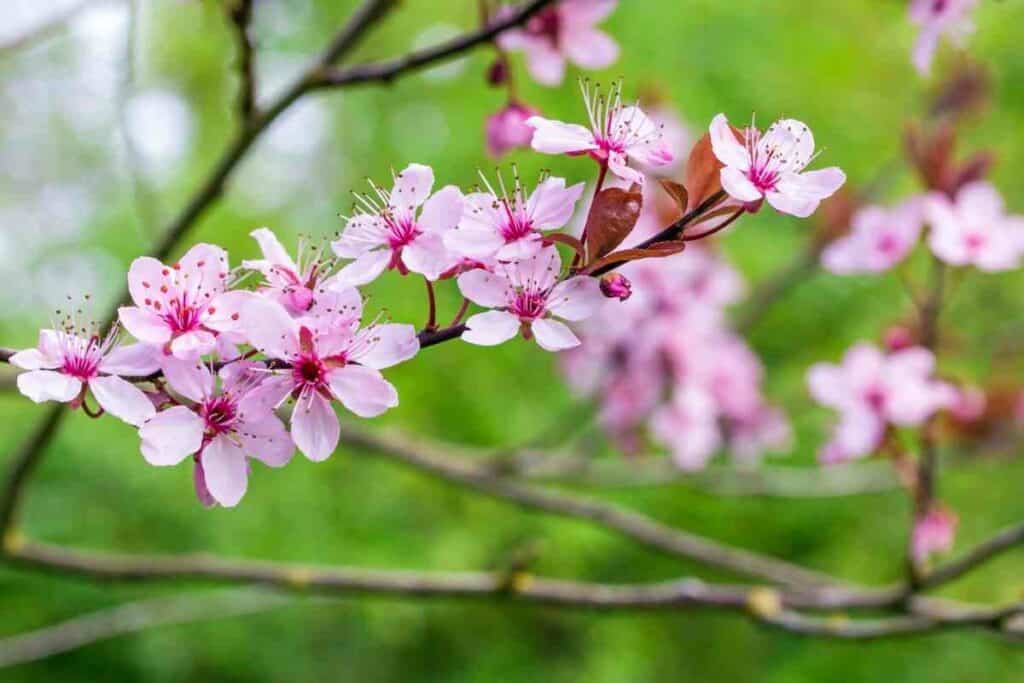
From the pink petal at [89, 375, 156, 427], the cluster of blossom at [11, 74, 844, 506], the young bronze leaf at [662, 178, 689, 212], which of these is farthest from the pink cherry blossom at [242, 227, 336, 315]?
the young bronze leaf at [662, 178, 689, 212]

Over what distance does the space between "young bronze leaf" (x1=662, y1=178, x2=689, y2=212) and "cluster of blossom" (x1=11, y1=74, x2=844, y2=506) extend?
0.07 feet

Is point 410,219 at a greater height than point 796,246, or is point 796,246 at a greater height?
point 410,219

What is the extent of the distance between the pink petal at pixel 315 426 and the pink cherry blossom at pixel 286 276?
0.20 feet

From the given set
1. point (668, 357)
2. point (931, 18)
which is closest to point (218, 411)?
point (931, 18)

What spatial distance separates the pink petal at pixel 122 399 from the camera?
69 centimetres

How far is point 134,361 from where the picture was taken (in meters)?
0.71

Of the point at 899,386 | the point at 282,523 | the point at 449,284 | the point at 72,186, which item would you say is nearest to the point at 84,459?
the point at 282,523

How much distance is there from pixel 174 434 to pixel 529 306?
9.4 inches

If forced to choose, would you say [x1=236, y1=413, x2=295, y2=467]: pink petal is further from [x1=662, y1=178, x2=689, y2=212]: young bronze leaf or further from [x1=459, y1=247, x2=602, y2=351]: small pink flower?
[x1=662, y1=178, x2=689, y2=212]: young bronze leaf

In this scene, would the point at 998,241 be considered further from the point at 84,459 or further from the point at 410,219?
the point at 84,459

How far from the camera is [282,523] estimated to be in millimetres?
2510

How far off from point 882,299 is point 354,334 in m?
2.33

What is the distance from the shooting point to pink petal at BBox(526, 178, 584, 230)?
699 mm

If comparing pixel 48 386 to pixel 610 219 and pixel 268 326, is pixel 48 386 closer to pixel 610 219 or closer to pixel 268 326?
pixel 268 326
